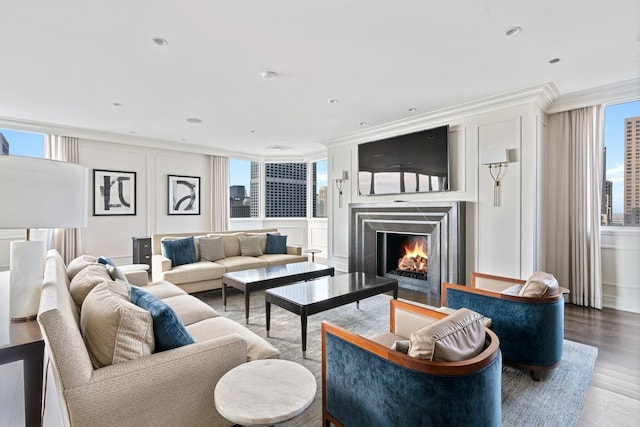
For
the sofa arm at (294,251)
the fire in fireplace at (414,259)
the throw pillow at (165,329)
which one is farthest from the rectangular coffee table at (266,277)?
the throw pillow at (165,329)

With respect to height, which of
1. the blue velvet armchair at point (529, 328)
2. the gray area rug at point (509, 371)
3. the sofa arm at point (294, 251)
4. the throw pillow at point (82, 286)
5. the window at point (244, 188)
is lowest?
the gray area rug at point (509, 371)

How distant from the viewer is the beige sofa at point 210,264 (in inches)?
159

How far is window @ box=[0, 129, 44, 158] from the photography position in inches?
193

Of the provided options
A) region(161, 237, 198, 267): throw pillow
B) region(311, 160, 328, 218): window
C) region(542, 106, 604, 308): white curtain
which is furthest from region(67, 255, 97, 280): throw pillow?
region(311, 160, 328, 218): window

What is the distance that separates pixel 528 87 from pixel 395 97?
1.44 m

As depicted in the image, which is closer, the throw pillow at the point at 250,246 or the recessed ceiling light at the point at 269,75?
the recessed ceiling light at the point at 269,75

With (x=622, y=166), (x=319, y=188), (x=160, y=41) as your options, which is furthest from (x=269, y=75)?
(x=319, y=188)

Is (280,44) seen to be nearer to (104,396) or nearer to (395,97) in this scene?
(395,97)

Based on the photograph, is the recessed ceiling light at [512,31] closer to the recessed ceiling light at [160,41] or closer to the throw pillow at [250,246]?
the recessed ceiling light at [160,41]

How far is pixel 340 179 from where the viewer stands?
19.0 ft

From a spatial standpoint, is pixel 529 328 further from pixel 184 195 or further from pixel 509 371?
pixel 184 195

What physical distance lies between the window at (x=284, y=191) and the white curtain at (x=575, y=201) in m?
5.07

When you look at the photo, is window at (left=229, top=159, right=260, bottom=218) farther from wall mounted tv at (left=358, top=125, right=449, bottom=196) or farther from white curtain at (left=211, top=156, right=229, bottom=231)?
wall mounted tv at (left=358, top=125, right=449, bottom=196)

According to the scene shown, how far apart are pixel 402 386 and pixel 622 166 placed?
13.8 ft
